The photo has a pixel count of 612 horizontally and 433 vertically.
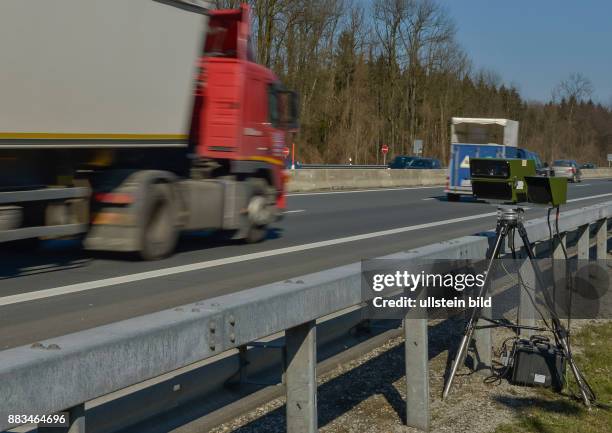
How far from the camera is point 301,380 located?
13.5ft

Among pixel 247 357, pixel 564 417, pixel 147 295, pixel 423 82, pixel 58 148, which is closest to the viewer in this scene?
pixel 247 357

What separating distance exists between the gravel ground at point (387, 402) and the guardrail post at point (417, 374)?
98mm

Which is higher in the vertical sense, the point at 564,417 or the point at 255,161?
the point at 255,161

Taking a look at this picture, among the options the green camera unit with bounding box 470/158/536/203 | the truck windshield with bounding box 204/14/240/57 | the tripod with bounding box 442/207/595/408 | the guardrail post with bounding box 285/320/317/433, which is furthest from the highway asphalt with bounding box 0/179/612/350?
the guardrail post with bounding box 285/320/317/433

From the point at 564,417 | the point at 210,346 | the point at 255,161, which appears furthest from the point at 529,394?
the point at 255,161

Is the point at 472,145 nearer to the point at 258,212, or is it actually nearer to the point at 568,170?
the point at 258,212

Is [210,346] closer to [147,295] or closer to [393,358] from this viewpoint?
[393,358]

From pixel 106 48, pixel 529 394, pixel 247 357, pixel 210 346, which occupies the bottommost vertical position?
pixel 529 394

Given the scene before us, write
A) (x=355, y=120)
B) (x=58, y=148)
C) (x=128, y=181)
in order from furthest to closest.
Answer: (x=355, y=120) → (x=128, y=181) → (x=58, y=148)

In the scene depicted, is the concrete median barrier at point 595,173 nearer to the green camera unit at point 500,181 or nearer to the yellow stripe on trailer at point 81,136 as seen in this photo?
the yellow stripe on trailer at point 81,136

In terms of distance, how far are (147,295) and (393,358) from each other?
333cm

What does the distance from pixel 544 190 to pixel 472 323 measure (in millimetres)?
1146

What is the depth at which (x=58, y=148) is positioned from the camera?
35.9ft

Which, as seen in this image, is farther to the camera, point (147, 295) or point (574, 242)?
point (574, 242)
